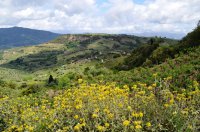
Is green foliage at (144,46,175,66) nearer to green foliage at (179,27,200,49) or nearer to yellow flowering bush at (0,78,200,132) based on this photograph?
green foliage at (179,27,200,49)

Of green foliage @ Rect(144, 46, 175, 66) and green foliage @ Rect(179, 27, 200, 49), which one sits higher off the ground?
green foliage @ Rect(179, 27, 200, 49)

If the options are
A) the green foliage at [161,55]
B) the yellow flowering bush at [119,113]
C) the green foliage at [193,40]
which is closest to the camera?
the yellow flowering bush at [119,113]

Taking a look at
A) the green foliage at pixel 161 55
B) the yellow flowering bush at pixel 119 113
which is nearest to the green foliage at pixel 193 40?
the green foliage at pixel 161 55

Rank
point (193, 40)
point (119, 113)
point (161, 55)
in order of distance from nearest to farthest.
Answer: point (119, 113), point (193, 40), point (161, 55)

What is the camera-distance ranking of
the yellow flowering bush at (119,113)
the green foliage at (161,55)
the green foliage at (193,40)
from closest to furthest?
1. the yellow flowering bush at (119,113)
2. the green foliage at (193,40)
3. the green foliage at (161,55)

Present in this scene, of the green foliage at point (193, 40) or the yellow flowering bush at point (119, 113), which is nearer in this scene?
the yellow flowering bush at point (119, 113)

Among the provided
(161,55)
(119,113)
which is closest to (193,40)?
(161,55)

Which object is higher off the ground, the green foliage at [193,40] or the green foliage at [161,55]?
the green foliage at [193,40]

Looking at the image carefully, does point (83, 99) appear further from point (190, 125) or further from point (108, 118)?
point (190, 125)

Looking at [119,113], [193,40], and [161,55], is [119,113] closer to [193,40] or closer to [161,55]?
[193,40]

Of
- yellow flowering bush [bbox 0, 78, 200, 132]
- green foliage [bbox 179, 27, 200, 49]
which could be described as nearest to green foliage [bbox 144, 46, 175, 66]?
green foliage [bbox 179, 27, 200, 49]

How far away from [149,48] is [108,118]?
3842 centimetres

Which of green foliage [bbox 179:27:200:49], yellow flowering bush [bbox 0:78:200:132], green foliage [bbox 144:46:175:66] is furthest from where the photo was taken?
green foliage [bbox 144:46:175:66]

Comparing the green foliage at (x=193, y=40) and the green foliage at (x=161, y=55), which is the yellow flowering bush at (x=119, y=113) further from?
the green foliage at (x=161, y=55)
